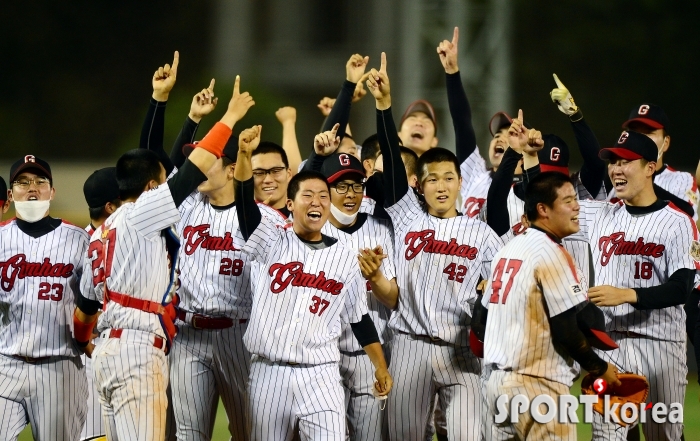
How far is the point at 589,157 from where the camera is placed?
6508 millimetres

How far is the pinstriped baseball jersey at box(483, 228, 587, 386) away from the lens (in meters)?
4.62

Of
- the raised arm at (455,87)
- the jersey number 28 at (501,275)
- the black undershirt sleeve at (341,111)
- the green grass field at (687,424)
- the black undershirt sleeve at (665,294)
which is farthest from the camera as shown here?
the green grass field at (687,424)

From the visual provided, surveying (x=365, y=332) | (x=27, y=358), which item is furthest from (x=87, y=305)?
(x=365, y=332)

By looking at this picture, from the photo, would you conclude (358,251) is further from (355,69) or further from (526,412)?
(526,412)

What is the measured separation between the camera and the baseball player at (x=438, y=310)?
5719 millimetres

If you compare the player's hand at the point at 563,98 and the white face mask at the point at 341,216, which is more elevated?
the player's hand at the point at 563,98

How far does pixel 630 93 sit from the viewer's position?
1589 cm

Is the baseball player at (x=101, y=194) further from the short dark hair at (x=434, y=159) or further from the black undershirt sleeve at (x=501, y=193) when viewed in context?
the black undershirt sleeve at (x=501, y=193)

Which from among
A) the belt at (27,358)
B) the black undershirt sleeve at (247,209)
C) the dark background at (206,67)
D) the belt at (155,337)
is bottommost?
the belt at (27,358)

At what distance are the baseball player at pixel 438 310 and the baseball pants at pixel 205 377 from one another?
34.6 inches

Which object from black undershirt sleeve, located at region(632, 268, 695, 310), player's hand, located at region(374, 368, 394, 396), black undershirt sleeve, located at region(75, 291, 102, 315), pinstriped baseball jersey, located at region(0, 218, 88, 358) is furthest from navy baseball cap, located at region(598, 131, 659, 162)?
pinstriped baseball jersey, located at region(0, 218, 88, 358)

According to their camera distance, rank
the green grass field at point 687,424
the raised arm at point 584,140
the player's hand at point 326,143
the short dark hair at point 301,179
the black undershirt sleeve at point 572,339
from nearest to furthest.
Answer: the black undershirt sleeve at point 572,339 → the short dark hair at point 301,179 → the player's hand at point 326,143 → the raised arm at point 584,140 → the green grass field at point 687,424

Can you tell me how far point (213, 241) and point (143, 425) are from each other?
53.8 inches

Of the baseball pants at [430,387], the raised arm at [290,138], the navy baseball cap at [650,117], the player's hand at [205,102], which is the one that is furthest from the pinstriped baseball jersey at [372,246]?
the navy baseball cap at [650,117]
